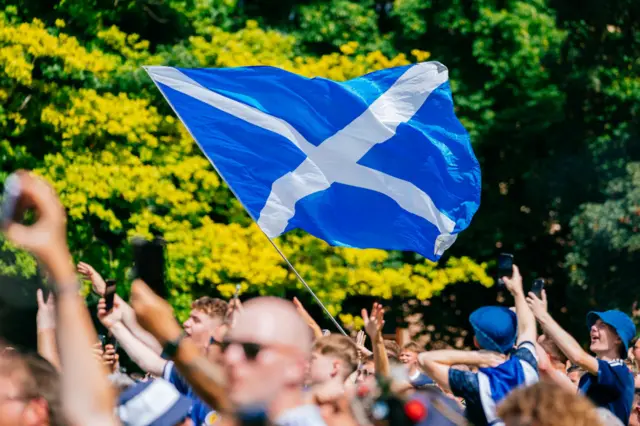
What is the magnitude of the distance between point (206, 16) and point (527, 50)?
6.37 meters

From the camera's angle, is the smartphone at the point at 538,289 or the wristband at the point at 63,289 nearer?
the wristband at the point at 63,289

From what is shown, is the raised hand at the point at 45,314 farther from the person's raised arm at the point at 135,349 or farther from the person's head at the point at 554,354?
the person's head at the point at 554,354

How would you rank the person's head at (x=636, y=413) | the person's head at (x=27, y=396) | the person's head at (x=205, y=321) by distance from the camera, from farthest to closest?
the person's head at (x=636, y=413)
the person's head at (x=205, y=321)
the person's head at (x=27, y=396)

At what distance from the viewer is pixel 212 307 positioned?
7.02 metres

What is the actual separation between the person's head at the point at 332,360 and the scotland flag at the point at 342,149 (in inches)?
92.8

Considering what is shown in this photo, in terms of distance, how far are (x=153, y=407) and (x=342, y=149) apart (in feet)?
13.7

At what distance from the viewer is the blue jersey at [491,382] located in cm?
570

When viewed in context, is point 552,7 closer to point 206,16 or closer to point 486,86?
point 486,86

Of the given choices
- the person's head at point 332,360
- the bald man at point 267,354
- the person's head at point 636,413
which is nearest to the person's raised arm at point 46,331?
the person's head at point 332,360

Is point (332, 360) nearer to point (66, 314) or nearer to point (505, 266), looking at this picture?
point (505, 266)

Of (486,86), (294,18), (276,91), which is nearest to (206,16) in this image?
(294,18)

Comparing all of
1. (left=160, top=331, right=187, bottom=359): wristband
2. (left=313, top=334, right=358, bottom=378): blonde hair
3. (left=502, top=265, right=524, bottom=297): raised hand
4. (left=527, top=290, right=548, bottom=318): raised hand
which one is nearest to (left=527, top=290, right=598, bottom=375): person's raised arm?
(left=527, top=290, right=548, bottom=318): raised hand

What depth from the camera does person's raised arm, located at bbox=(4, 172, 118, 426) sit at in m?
2.91

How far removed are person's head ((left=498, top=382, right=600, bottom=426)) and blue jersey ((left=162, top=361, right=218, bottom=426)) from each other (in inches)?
93.0
